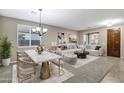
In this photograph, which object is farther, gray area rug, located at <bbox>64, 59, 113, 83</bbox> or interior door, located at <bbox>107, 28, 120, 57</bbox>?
interior door, located at <bbox>107, 28, 120, 57</bbox>

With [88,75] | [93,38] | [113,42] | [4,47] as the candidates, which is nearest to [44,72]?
[88,75]

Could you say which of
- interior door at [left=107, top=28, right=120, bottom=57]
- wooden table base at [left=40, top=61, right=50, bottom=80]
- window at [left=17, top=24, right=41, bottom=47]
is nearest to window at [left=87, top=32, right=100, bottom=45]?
interior door at [left=107, top=28, right=120, bottom=57]

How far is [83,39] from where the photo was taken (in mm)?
8281

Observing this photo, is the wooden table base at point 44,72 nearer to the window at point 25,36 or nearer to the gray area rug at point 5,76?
the gray area rug at point 5,76

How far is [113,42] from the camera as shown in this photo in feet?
20.7

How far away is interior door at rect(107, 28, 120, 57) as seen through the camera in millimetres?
6121

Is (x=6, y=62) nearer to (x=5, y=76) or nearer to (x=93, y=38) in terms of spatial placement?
(x=5, y=76)

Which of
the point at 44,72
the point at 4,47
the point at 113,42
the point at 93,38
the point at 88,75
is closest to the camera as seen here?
the point at 44,72

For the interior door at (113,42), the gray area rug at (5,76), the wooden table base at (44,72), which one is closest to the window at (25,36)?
the gray area rug at (5,76)

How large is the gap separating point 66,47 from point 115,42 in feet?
11.5

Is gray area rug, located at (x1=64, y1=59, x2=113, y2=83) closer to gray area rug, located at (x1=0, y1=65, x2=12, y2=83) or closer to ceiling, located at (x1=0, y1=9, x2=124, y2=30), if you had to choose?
gray area rug, located at (x1=0, y1=65, x2=12, y2=83)

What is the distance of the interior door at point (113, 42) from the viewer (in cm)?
612
